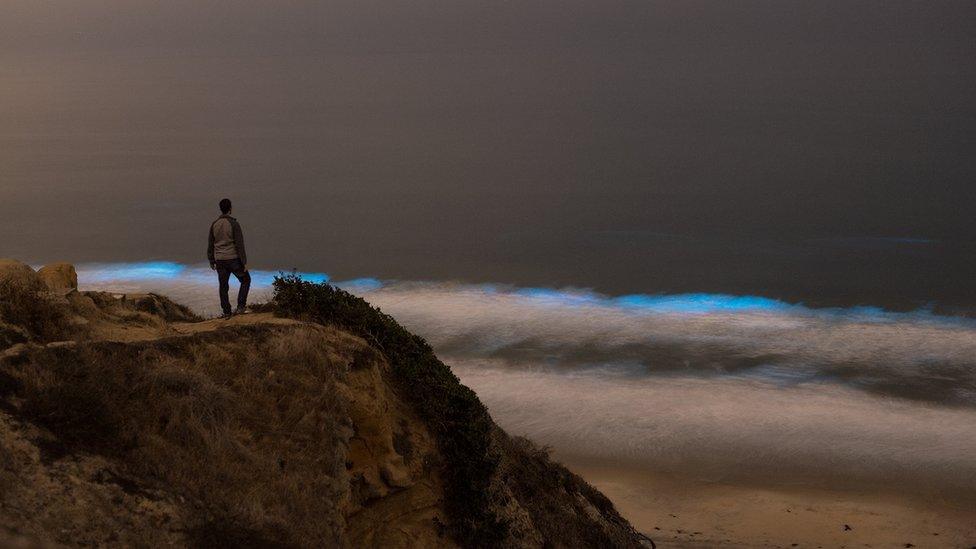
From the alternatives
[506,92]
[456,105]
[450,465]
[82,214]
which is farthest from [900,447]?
[506,92]

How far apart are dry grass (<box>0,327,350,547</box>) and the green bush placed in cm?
106

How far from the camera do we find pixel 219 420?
875 centimetres

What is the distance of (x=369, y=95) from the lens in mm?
105438

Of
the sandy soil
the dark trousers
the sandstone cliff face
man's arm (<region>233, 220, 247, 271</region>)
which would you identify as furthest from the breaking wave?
the sandstone cliff face

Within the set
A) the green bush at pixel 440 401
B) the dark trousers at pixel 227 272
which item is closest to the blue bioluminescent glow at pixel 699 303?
the dark trousers at pixel 227 272

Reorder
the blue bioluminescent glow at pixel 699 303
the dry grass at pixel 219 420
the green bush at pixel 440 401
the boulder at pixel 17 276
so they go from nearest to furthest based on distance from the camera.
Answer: the dry grass at pixel 219 420
the boulder at pixel 17 276
the green bush at pixel 440 401
the blue bioluminescent glow at pixel 699 303

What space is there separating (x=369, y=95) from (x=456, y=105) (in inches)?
542

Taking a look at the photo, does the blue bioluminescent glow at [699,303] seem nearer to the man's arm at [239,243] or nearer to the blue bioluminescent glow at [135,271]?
the blue bioluminescent glow at [135,271]

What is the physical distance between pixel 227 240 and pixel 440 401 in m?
4.67

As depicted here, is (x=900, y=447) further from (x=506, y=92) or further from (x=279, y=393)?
(x=506, y=92)

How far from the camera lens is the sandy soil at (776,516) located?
56.0 ft

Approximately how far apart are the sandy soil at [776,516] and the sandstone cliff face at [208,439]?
6.34 m

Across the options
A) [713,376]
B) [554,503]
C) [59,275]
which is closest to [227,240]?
[59,275]

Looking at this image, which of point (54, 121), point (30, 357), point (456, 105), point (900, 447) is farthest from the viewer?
point (456, 105)
